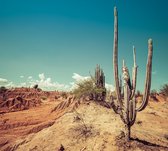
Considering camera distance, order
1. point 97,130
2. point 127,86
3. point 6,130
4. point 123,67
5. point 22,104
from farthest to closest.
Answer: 1. point 22,104
2. point 6,130
3. point 97,130
4. point 123,67
5. point 127,86

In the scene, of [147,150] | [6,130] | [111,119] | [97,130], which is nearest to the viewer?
[147,150]

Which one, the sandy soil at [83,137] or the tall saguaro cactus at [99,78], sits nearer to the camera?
the sandy soil at [83,137]

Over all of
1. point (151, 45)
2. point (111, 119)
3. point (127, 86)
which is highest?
point (151, 45)

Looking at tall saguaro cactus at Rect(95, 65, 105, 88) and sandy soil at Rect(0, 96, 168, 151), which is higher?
Result: tall saguaro cactus at Rect(95, 65, 105, 88)

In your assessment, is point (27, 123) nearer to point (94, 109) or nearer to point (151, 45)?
point (94, 109)

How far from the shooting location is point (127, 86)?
6902 mm

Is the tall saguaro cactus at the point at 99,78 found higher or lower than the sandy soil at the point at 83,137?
higher

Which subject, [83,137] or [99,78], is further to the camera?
[99,78]

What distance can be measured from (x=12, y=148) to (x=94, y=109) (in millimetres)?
5054

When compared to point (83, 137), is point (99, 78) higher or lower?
higher

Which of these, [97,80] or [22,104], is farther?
[22,104]

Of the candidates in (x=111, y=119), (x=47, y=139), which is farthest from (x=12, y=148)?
(x=111, y=119)

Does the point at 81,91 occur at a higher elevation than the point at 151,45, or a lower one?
lower

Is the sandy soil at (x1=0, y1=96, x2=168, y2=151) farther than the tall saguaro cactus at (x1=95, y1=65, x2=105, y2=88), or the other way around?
the tall saguaro cactus at (x1=95, y1=65, x2=105, y2=88)
